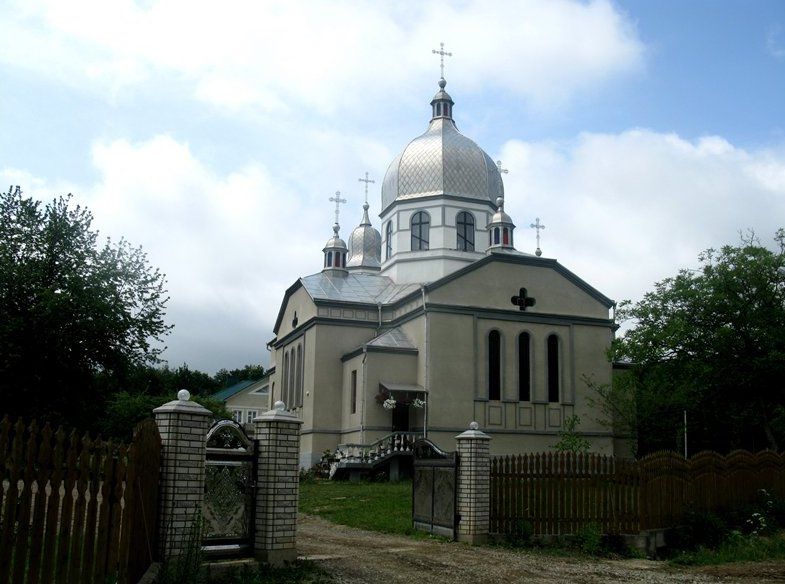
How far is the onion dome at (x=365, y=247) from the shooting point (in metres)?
45.6

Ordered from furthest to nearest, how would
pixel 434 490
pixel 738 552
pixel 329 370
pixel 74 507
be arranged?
1. pixel 329 370
2. pixel 434 490
3. pixel 738 552
4. pixel 74 507

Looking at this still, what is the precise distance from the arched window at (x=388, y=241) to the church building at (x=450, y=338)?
91cm

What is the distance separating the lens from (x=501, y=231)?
3441 cm

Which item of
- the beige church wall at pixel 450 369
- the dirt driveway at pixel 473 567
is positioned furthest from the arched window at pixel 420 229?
the dirt driveway at pixel 473 567

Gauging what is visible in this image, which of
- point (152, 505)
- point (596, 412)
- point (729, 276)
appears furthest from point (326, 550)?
point (596, 412)

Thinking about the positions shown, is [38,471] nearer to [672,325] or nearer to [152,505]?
[152,505]

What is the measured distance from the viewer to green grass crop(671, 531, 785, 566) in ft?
43.3

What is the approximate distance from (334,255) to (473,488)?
2552 cm

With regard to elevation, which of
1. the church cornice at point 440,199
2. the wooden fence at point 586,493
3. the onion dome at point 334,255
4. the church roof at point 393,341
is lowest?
the wooden fence at point 586,493

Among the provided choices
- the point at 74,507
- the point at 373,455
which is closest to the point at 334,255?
the point at 373,455

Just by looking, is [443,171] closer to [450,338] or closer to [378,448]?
[450,338]

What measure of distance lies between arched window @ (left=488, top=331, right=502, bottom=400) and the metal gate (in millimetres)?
14873

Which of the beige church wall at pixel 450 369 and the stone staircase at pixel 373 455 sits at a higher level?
the beige church wall at pixel 450 369

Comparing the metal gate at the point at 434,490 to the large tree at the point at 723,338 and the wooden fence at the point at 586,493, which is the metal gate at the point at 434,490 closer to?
the wooden fence at the point at 586,493
